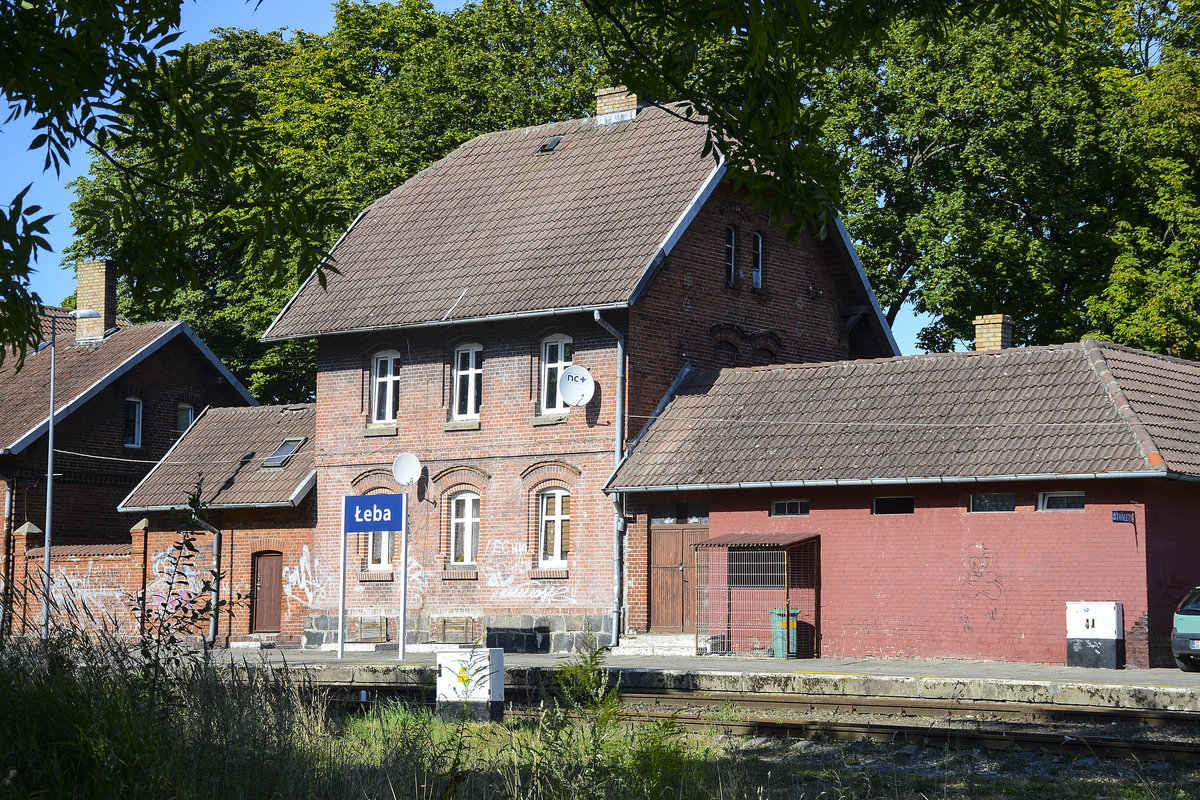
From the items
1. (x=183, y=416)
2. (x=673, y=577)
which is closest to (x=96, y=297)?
(x=183, y=416)

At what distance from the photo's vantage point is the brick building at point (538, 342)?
30.1 metres

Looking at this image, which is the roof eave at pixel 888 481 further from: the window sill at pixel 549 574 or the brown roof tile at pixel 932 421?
the window sill at pixel 549 574

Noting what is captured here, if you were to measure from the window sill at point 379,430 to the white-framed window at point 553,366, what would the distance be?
4214mm

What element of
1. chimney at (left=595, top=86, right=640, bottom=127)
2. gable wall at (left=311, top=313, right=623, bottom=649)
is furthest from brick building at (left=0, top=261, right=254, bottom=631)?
chimney at (left=595, top=86, right=640, bottom=127)

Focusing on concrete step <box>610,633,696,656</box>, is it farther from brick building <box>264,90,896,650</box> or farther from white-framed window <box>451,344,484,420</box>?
white-framed window <box>451,344,484,420</box>

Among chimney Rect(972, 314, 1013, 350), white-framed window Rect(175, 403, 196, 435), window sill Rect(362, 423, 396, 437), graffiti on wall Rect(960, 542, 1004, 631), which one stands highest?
chimney Rect(972, 314, 1013, 350)

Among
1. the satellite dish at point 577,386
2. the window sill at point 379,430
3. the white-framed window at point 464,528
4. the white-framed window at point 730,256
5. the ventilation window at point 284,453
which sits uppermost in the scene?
the white-framed window at point 730,256

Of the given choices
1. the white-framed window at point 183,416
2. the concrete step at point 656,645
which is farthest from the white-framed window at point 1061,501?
the white-framed window at point 183,416

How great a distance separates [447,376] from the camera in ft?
108

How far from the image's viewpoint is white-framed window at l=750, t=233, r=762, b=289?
109 feet

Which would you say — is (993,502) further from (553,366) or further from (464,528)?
(464,528)

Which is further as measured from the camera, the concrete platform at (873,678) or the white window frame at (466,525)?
the white window frame at (466,525)

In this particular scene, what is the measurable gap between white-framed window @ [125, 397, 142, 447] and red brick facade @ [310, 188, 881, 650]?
30.2ft

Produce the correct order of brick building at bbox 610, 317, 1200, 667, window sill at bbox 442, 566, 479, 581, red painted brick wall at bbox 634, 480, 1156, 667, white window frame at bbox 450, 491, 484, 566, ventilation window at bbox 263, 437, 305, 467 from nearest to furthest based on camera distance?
red painted brick wall at bbox 634, 480, 1156, 667
brick building at bbox 610, 317, 1200, 667
window sill at bbox 442, 566, 479, 581
white window frame at bbox 450, 491, 484, 566
ventilation window at bbox 263, 437, 305, 467
